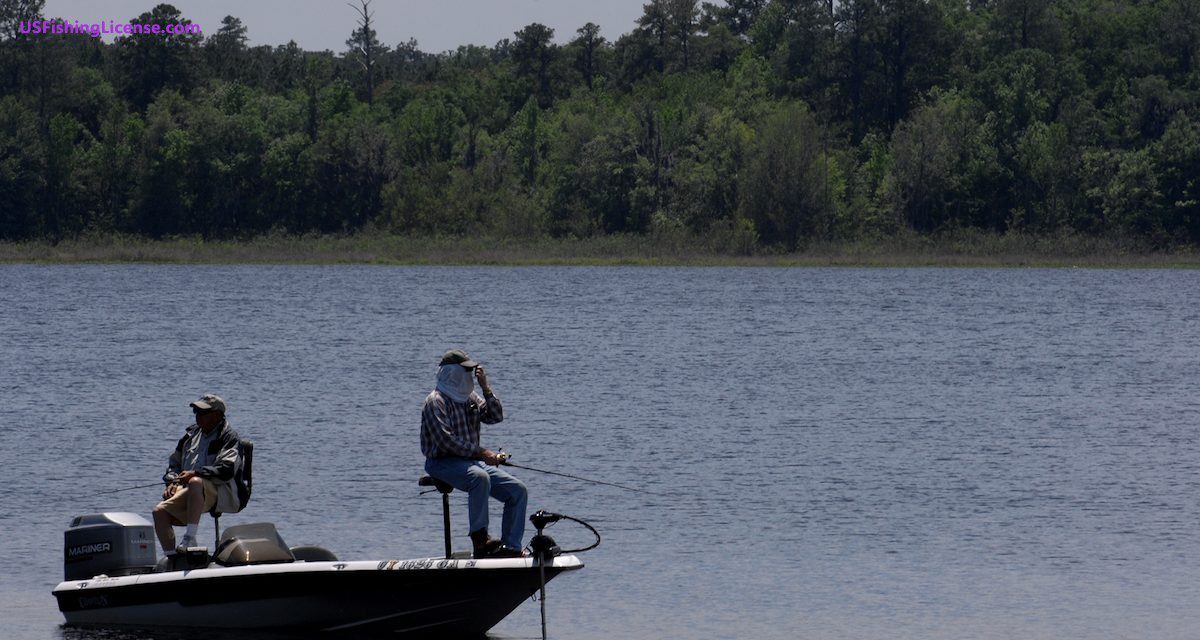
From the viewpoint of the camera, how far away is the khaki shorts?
15031 mm

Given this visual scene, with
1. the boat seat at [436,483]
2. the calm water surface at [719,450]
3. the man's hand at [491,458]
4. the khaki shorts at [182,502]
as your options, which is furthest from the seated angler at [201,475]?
the man's hand at [491,458]

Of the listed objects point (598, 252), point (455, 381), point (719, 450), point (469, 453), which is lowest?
point (598, 252)

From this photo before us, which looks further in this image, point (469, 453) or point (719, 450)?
point (719, 450)

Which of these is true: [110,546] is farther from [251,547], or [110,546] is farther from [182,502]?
[251,547]

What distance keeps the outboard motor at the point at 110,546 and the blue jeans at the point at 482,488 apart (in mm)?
2582

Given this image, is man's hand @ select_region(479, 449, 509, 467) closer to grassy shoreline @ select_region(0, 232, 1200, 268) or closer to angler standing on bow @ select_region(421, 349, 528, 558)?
angler standing on bow @ select_region(421, 349, 528, 558)

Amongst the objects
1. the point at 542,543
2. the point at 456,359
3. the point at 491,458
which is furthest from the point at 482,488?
the point at 456,359

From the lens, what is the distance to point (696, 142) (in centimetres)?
12050

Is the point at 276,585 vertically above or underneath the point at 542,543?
underneath

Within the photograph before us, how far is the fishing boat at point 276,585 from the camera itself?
14852 mm

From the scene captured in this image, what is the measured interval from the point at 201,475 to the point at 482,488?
2291 mm

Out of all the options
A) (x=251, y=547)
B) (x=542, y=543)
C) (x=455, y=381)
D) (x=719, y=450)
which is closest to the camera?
(x=542, y=543)

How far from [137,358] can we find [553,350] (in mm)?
11479

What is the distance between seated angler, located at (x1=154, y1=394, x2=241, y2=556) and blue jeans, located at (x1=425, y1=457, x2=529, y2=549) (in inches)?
64.8
